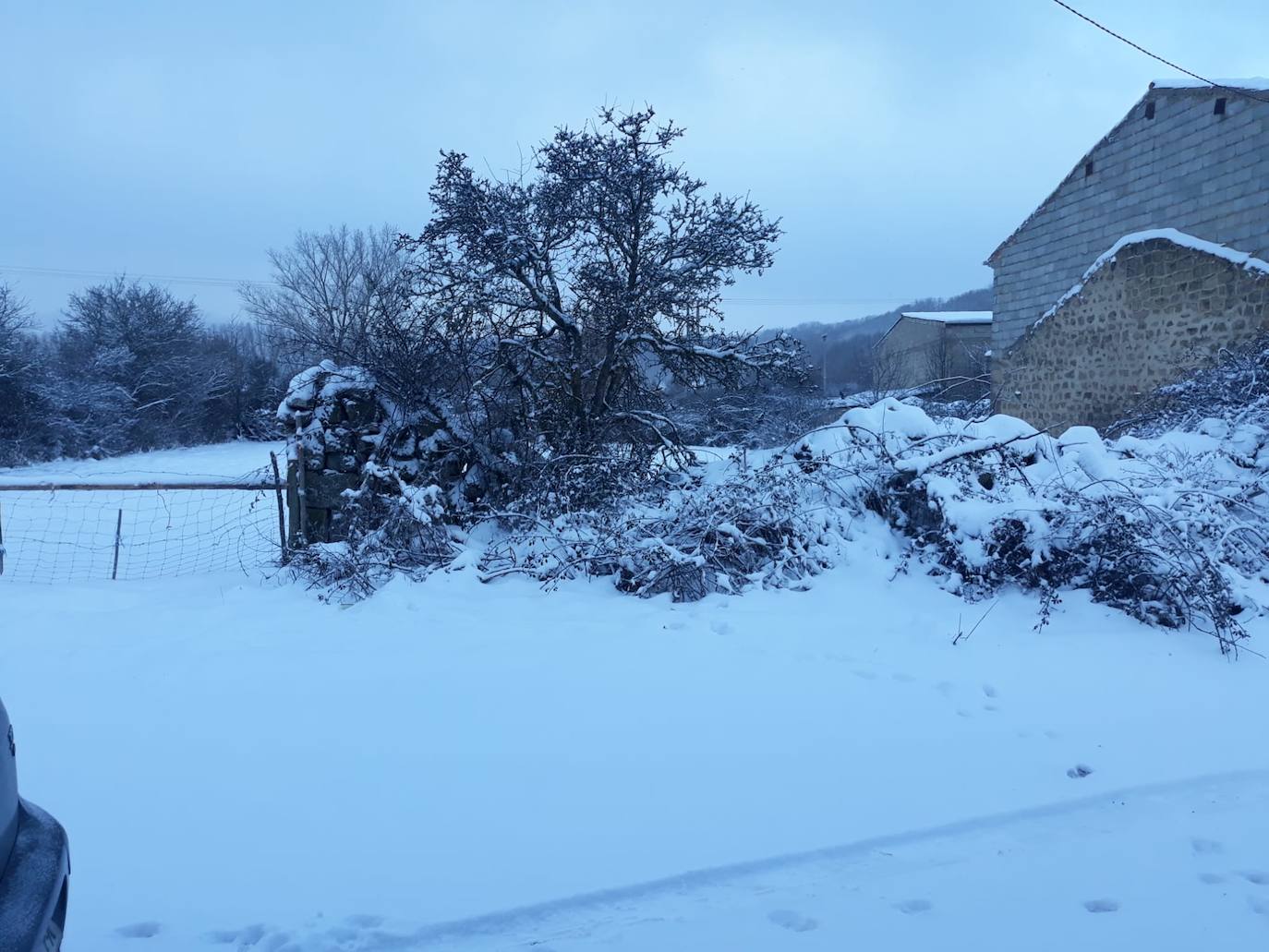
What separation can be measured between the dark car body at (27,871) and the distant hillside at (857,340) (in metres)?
41.1

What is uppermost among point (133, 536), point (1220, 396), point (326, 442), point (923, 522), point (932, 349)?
point (932, 349)

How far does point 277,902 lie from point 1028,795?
2.87m

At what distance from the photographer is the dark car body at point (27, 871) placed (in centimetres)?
164

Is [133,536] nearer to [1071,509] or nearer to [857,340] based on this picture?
[1071,509]

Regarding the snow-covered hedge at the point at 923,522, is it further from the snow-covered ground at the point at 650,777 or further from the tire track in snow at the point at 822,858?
the tire track in snow at the point at 822,858

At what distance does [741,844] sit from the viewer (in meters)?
2.82

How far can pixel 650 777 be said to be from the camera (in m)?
3.28

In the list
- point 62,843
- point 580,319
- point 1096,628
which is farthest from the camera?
point 580,319

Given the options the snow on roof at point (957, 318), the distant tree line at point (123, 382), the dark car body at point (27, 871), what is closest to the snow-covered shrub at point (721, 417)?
the dark car body at point (27, 871)

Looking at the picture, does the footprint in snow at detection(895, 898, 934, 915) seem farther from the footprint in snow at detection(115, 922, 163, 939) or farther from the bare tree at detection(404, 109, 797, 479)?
the bare tree at detection(404, 109, 797, 479)

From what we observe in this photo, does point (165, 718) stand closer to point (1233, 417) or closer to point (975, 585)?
point (975, 585)

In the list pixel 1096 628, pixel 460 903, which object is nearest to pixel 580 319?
pixel 1096 628

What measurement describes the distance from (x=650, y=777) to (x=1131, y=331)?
1220 cm

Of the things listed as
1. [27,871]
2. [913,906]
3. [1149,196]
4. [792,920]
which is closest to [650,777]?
[792,920]
